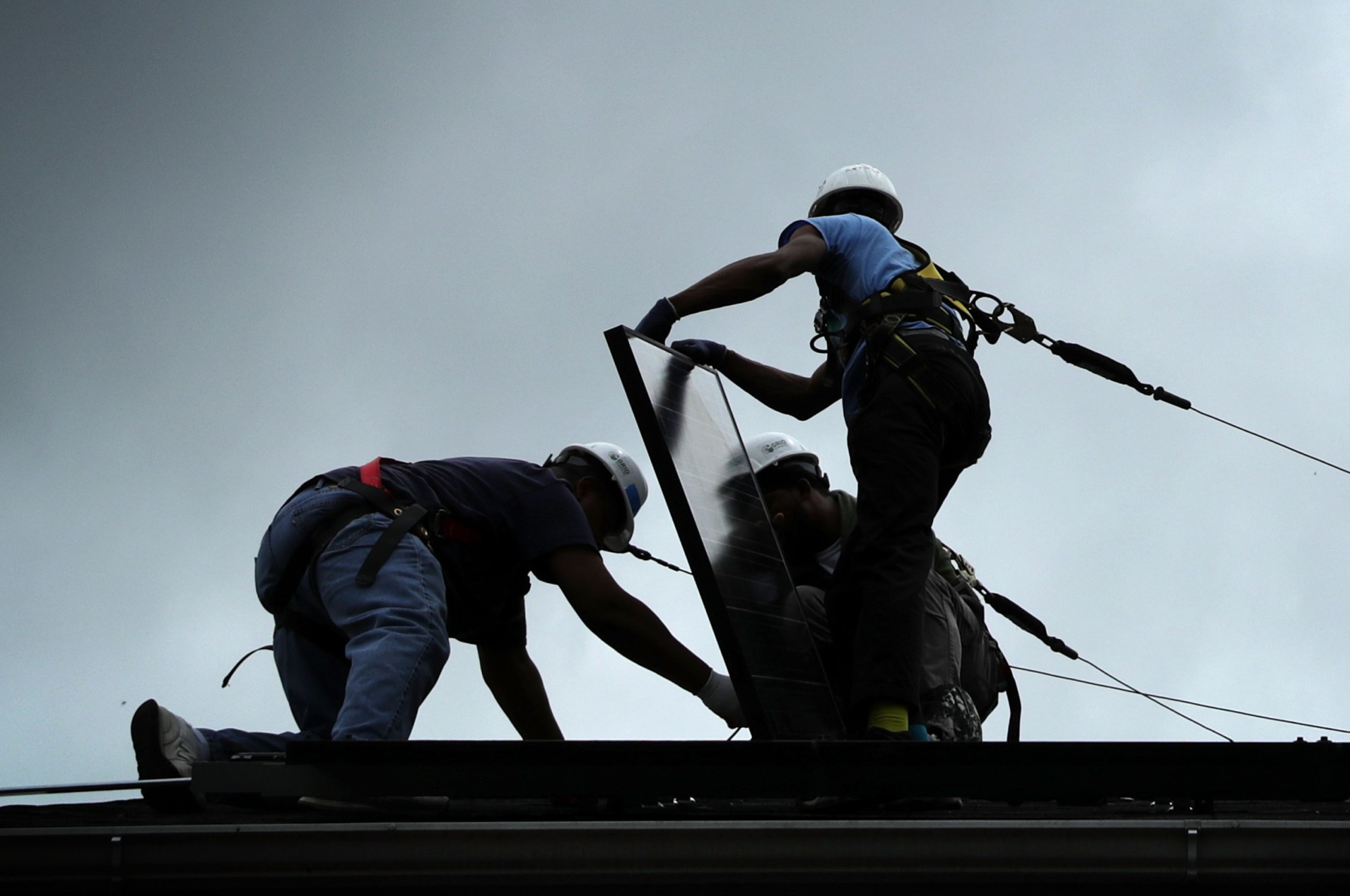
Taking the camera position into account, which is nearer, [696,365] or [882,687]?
[882,687]

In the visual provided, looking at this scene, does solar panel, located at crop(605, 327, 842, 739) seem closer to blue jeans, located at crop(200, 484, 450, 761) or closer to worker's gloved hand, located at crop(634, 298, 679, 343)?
worker's gloved hand, located at crop(634, 298, 679, 343)

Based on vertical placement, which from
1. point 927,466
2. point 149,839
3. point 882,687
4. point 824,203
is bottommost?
point 149,839

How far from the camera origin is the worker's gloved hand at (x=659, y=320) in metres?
4.72

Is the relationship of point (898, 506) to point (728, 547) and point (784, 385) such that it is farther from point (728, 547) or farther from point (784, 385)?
point (784, 385)

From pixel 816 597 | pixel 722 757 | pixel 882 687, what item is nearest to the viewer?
pixel 722 757

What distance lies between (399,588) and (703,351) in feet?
6.18

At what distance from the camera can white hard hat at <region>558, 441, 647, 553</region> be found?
18.7 feet

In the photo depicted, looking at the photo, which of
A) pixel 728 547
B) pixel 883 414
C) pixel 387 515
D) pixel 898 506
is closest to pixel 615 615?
pixel 728 547

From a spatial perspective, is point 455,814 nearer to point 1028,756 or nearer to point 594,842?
point 594,842

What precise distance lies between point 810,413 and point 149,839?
Answer: 3850 mm

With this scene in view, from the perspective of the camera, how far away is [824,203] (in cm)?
579

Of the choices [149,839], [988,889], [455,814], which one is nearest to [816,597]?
[455,814]

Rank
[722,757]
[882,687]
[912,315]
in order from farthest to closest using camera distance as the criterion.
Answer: [912,315]
[882,687]
[722,757]

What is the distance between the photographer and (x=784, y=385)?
6082 mm
